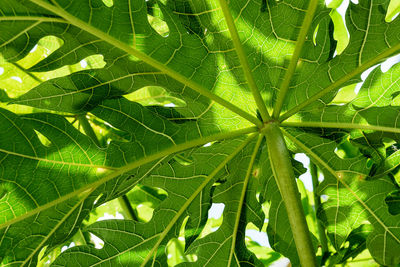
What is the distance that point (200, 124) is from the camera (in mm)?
1139

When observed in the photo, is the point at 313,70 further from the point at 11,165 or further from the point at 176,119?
the point at 11,165

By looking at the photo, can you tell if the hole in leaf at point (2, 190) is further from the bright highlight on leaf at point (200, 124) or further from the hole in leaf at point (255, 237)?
the hole in leaf at point (255, 237)

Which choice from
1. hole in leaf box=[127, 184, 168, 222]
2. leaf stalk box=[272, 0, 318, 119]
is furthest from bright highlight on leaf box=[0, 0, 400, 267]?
hole in leaf box=[127, 184, 168, 222]

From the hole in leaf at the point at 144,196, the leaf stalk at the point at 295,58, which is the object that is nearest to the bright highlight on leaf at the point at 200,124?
the leaf stalk at the point at 295,58

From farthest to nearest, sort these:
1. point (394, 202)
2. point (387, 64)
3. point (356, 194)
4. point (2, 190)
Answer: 1. point (387, 64)
2. point (394, 202)
3. point (356, 194)
4. point (2, 190)

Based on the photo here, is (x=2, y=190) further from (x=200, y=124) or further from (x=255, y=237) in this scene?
(x=255, y=237)

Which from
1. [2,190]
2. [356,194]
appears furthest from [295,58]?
[2,190]

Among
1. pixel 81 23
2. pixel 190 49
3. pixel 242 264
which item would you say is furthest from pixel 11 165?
pixel 242 264

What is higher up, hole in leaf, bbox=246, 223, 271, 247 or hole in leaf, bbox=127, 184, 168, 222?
hole in leaf, bbox=127, 184, 168, 222

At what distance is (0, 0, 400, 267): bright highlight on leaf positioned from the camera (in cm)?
97

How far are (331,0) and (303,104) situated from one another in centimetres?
54

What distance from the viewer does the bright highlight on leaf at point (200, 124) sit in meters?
0.97

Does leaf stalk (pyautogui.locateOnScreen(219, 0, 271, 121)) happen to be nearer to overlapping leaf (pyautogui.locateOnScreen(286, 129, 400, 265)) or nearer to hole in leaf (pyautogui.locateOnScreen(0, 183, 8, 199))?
overlapping leaf (pyautogui.locateOnScreen(286, 129, 400, 265))

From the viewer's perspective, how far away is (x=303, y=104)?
113 cm
